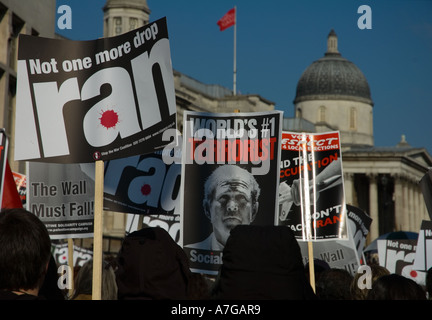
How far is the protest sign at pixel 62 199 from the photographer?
9969 mm

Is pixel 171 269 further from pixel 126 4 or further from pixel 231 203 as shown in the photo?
pixel 126 4

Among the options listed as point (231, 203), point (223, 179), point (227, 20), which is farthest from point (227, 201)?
point (227, 20)

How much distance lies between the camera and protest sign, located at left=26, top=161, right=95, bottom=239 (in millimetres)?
9969

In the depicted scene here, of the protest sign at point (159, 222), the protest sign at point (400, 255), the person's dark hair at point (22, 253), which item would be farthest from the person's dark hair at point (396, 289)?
the protest sign at point (400, 255)

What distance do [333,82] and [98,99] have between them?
4492 inches

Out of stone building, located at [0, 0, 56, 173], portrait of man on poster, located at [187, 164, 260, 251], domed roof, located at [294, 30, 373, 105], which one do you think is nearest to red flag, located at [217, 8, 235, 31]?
stone building, located at [0, 0, 56, 173]

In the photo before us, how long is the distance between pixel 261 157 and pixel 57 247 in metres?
10.4

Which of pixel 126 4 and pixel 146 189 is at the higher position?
pixel 126 4

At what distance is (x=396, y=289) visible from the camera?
18.7 ft

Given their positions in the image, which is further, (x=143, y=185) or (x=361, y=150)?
(x=361, y=150)

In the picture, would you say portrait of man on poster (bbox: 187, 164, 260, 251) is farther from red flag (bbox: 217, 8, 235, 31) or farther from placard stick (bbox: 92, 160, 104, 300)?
red flag (bbox: 217, 8, 235, 31)

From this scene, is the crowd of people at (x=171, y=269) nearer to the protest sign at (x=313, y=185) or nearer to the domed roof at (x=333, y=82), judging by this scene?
the protest sign at (x=313, y=185)

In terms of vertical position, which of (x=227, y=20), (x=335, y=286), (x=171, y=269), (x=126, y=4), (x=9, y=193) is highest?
(x=227, y=20)
